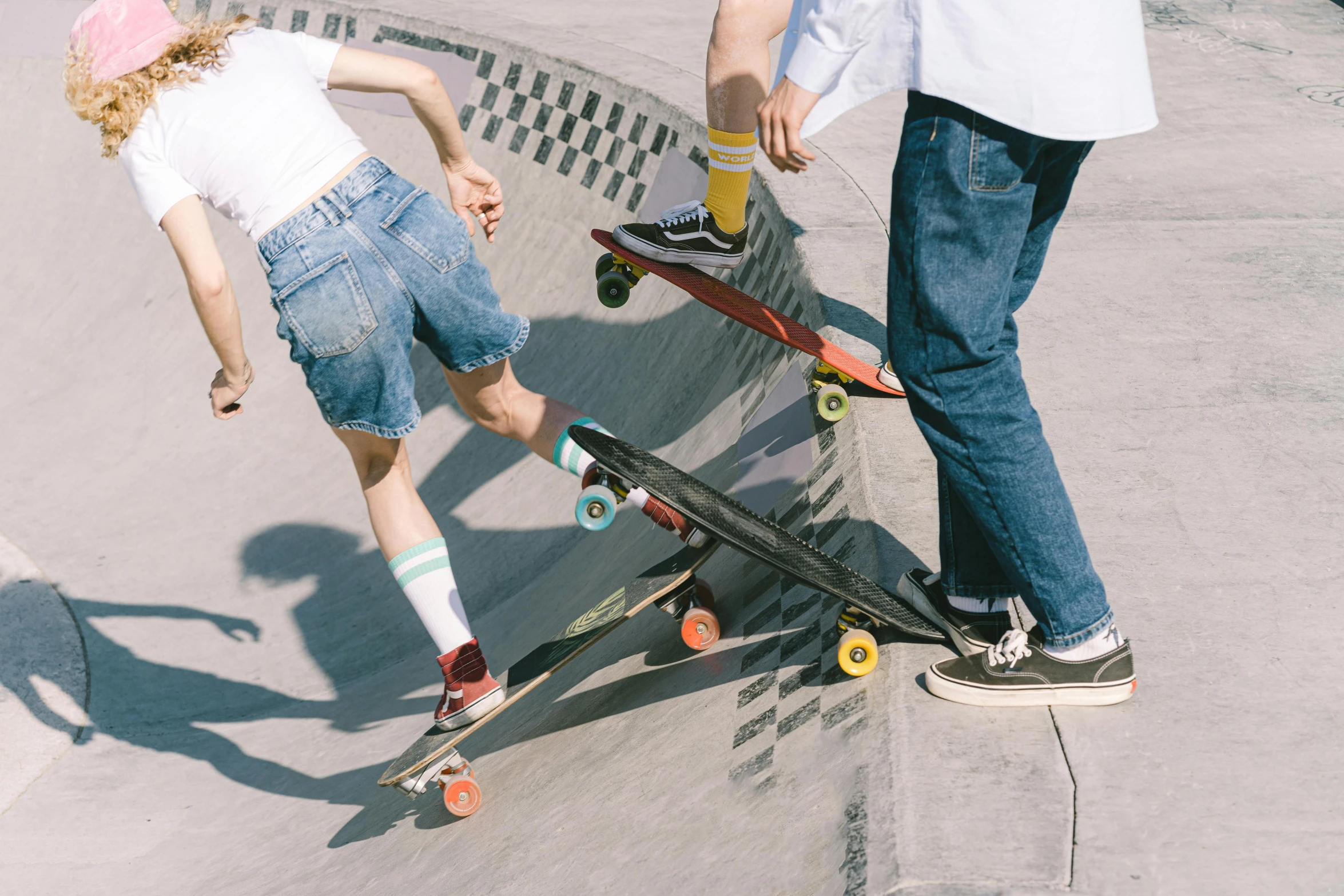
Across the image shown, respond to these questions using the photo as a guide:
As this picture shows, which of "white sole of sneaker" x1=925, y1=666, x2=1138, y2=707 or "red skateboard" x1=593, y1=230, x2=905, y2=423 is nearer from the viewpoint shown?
"white sole of sneaker" x1=925, y1=666, x2=1138, y2=707

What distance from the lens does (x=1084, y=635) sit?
7.34 feet

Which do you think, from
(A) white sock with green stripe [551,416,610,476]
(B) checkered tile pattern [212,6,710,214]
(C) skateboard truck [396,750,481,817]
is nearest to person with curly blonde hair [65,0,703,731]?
(C) skateboard truck [396,750,481,817]

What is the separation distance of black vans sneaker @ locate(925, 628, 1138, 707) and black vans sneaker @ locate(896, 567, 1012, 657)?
59 millimetres

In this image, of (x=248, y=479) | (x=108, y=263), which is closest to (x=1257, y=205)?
(x=248, y=479)

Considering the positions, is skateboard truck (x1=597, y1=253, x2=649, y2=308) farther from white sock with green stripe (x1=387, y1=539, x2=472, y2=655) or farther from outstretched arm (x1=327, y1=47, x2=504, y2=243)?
white sock with green stripe (x1=387, y1=539, x2=472, y2=655)

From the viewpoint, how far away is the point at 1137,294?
395 centimetres

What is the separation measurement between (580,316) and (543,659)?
3.18 m

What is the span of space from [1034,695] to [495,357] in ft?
5.25

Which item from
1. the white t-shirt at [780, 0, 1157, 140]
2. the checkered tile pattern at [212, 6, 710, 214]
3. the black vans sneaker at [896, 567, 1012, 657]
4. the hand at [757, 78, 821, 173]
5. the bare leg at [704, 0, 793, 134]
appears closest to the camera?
the white t-shirt at [780, 0, 1157, 140]

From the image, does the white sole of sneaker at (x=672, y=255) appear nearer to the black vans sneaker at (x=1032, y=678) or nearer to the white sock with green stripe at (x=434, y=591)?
the white sock with green stripe at (x=434, y=591)

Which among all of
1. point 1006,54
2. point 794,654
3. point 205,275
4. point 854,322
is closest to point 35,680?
point 205,275

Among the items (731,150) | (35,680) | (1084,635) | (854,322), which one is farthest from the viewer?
(35,680)

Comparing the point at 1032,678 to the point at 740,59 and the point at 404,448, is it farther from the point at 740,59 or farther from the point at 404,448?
the point at 740,59

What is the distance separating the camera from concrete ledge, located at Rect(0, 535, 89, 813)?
14.0ft
